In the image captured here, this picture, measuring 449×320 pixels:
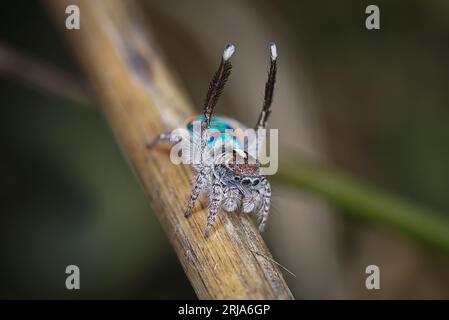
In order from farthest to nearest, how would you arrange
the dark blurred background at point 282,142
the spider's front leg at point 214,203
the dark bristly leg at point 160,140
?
the dark blurred background at point 282,142
the dark bristly leg at point 160,140
the spider's front leg at point 214,203

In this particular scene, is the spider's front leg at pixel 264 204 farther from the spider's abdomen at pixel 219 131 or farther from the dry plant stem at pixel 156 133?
the spider's abdomen at pixel 219 131

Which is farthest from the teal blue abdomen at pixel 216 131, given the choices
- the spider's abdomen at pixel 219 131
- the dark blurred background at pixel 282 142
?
the dark blurred background at pixel 282 142

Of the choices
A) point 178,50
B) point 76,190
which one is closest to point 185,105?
point 76,190

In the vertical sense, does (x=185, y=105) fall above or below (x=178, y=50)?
below
